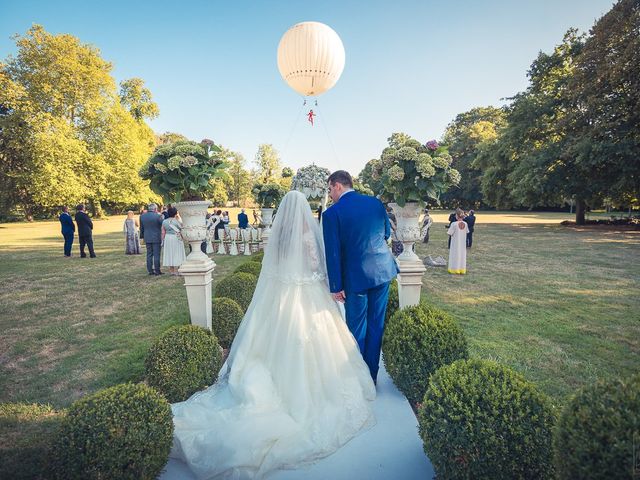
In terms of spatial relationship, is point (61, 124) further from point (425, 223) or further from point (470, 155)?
point (470, 155)

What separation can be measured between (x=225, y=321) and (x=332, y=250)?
86.5 inches

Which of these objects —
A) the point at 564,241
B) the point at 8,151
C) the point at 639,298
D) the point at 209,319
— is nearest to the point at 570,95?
the point at 564,241

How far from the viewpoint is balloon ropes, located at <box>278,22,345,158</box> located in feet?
33.2

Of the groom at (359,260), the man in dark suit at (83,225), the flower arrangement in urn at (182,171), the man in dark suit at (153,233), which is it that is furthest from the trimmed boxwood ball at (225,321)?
the man in dark suit at (83,225)

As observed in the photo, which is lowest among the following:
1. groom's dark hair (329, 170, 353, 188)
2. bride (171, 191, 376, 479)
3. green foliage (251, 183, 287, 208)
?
bride (171, 191, 376, 479)

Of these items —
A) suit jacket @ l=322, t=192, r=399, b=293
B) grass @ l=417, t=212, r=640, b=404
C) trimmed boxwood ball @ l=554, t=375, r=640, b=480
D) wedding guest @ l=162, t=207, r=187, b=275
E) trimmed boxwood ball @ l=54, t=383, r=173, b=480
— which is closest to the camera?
trimmed boxwood ball @ l=554, t=375, r=640, b=480

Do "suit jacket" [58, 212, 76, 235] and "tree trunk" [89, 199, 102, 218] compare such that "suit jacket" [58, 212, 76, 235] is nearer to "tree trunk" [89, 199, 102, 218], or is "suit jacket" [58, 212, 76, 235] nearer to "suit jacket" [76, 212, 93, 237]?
"suit jacket" [76, 212, 93, 237]

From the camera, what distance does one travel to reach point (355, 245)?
3.69 meters

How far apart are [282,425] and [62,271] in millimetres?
12841

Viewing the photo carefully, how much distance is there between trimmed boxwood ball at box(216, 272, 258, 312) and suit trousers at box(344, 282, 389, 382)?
2362mm

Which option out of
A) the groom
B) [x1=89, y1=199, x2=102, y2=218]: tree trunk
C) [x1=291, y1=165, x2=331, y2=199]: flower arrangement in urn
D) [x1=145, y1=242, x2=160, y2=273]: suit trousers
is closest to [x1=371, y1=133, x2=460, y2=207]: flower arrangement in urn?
the groom

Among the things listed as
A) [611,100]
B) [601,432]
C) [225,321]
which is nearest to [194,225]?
[225,321]

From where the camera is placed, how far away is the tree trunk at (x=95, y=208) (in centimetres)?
3954

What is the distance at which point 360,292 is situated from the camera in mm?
3717
